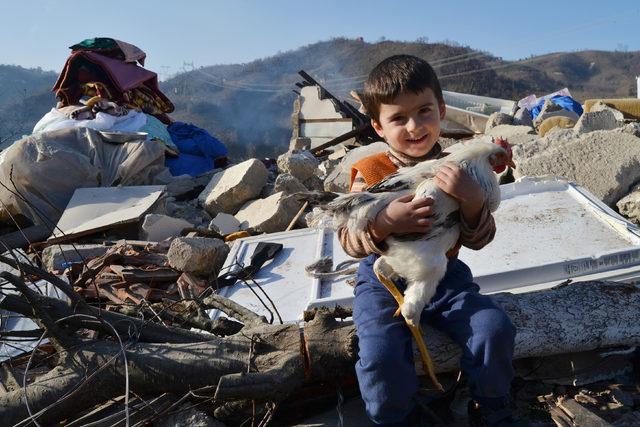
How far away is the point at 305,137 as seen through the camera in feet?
33.0

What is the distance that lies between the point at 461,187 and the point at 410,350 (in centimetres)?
58

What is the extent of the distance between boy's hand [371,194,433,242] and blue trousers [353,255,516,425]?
0.29 meters

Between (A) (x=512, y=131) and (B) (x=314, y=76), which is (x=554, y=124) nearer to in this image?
(A) (x=512, y=131)

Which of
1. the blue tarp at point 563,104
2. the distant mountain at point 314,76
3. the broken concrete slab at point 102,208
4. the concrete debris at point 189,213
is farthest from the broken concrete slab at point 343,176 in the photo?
the distant mountain at point 314,76

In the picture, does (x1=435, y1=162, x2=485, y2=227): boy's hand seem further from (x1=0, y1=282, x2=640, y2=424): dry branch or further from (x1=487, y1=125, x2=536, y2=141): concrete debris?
(x1=487, y1=125, x2=536, y2=141): concrete debris

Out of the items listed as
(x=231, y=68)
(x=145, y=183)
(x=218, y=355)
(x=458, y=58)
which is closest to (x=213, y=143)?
(x=145, y=183)

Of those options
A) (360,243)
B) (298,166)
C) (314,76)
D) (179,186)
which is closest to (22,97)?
(179,186)

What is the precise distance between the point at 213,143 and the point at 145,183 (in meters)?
1.92

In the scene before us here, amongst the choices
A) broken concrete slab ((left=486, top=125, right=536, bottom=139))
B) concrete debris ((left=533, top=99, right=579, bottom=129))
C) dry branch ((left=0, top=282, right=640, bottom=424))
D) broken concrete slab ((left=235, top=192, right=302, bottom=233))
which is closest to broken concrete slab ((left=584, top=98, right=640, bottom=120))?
concrete debris ((left=533, top=99, right=579, bottom=129))

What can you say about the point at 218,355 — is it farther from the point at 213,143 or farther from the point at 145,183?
the point at 213,143

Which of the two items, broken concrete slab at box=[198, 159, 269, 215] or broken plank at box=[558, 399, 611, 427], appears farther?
broken concrete slab at box=[198, 159, 269, 215]

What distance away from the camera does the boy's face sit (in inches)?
71.3

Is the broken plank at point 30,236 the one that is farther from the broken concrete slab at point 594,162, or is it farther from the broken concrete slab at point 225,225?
the broken concrete slab at point 594,162

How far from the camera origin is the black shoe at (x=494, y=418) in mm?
1670
